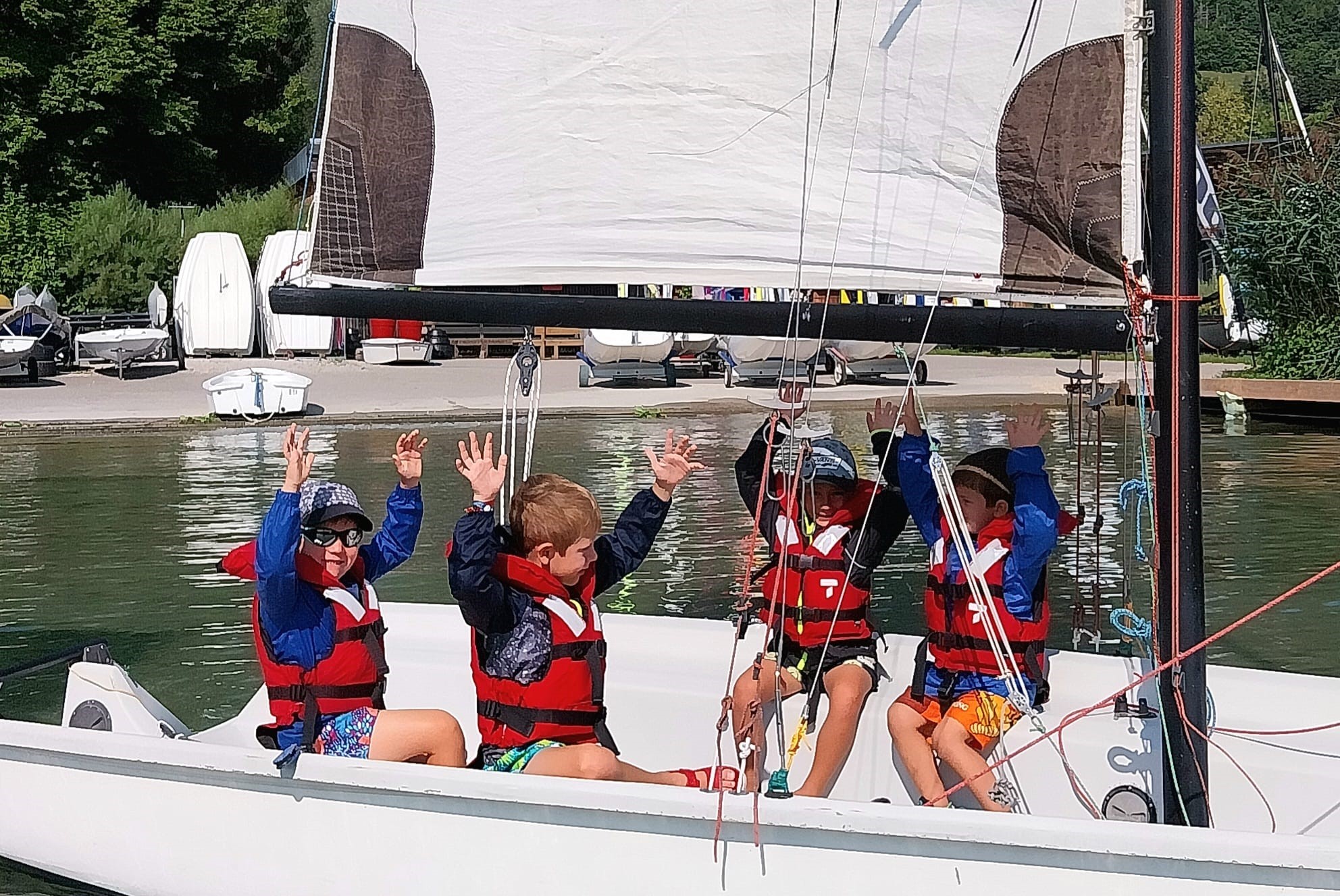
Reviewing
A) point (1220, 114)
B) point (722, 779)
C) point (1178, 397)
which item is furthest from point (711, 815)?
point (1220, 114)

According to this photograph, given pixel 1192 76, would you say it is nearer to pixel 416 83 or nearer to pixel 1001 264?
pixel 1001 264

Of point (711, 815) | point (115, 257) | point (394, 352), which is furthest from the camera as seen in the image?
point (115, 257)

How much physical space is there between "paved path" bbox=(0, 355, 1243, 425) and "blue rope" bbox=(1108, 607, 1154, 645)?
11650 millimetres

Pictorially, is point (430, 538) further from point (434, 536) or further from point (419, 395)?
point (419, 395)

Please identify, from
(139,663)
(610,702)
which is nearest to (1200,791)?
(610,702)

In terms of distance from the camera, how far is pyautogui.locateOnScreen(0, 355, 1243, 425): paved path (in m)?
15.4

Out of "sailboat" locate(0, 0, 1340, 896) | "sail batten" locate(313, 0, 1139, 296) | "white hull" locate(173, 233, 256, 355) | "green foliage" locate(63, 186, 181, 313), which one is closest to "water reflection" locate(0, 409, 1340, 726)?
"sailboat" locate(0, 0, 1340, 896)

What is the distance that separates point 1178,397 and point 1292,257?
38.6 ft

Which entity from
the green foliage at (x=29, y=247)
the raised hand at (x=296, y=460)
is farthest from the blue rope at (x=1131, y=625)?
the green foliage at (x=29, y=247)

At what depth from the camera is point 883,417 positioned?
422 centimetres

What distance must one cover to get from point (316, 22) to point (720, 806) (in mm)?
32523

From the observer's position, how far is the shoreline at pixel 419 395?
1486 centimetres

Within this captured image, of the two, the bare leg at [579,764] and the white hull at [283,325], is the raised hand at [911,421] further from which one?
the white hull at [283,325]

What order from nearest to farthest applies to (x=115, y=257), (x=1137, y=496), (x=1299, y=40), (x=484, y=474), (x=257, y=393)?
(x=484, y=474), (x=1137, y=496), (x=257, y=393), (x=115, y=257), (x=1299, y=40)
